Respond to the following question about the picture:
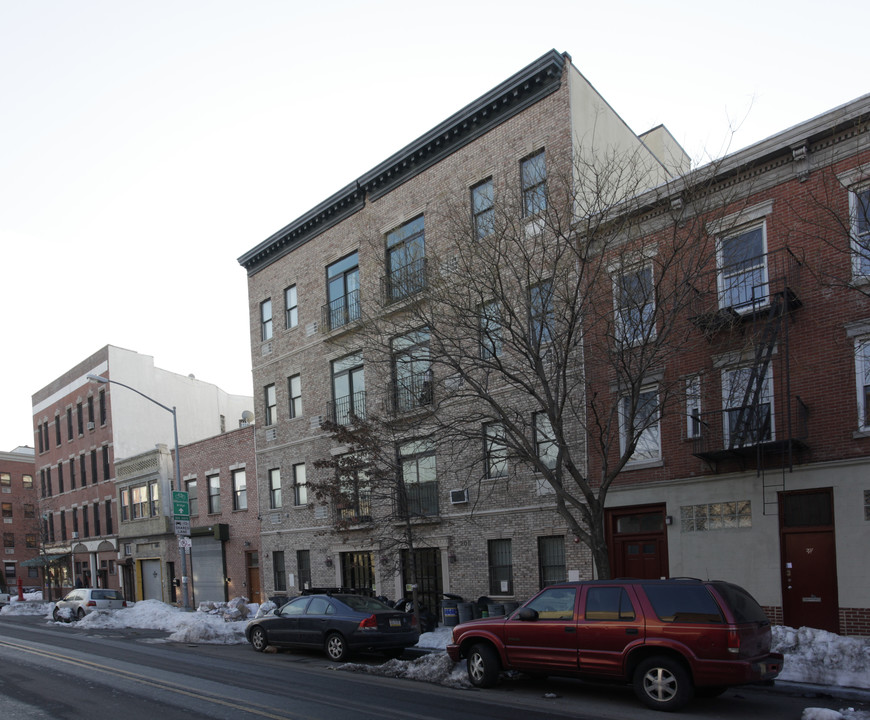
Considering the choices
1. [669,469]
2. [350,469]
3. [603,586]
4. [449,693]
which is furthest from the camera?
[350,469]

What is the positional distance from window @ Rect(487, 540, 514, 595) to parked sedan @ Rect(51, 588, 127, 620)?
18.0 metres

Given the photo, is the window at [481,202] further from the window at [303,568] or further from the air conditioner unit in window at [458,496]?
the window at [303,568]

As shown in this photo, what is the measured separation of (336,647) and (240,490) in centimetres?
1807

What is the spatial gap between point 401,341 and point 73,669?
1192 centimetres

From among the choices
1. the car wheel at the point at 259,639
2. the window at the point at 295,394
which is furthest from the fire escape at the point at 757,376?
the window at the point at 295,394

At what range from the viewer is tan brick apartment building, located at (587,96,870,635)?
14406mm

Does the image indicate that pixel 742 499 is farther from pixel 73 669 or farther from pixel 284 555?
pixel 284 555

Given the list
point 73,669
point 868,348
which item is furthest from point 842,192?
point 73,669

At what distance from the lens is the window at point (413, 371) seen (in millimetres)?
16516

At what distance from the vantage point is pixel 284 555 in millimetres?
29500

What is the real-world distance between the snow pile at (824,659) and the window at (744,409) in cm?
376

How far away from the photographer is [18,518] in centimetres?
6888

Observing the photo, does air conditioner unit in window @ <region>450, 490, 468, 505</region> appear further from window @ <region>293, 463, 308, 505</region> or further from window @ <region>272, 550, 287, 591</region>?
window @ <region>272, 550, 287, 591</region>

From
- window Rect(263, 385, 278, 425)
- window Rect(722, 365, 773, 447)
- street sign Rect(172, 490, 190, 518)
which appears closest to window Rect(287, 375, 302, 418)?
window Rect(263, 385, 278, 425)
